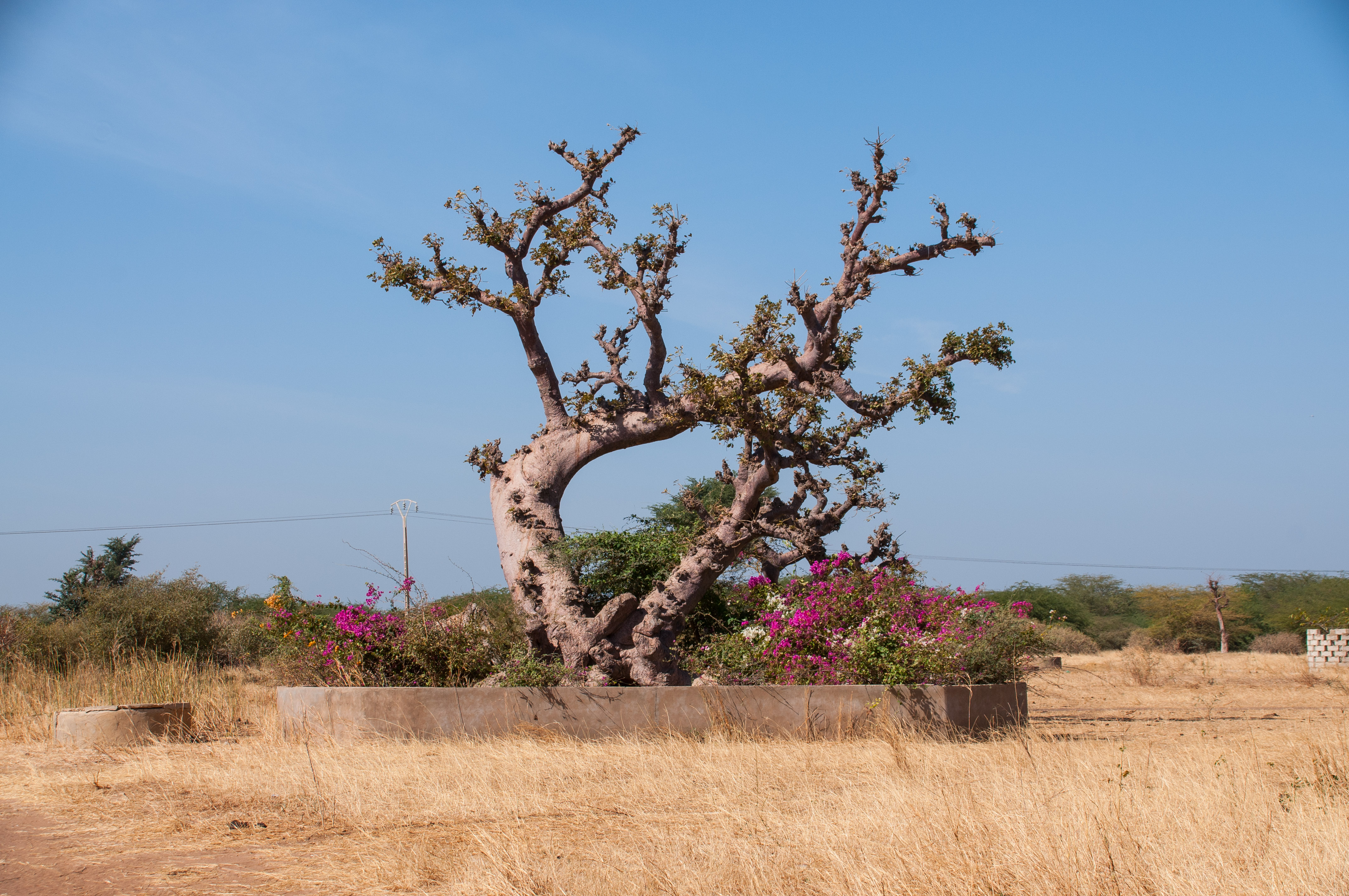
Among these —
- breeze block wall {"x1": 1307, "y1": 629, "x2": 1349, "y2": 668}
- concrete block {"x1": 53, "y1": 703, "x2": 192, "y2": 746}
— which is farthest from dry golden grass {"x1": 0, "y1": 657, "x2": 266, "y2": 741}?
breeze block wall {"x1": 1307, "y1": 629, "x2": 1349, "y2": 668}

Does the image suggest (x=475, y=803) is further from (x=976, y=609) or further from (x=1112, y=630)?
(x=1112, y=630)

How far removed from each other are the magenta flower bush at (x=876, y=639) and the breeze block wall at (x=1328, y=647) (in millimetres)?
17662

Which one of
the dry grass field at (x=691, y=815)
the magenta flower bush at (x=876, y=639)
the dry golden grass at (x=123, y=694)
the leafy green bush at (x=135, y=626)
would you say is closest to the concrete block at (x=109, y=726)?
the dry grass field at (x=691, y=815)

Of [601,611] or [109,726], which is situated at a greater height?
[601,611]

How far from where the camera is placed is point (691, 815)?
19.8 feet

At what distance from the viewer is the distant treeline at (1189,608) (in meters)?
41.7

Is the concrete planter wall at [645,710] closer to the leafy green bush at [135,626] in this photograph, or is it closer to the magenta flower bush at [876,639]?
the magenta flower bush at [876,639]

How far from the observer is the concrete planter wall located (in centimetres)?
993

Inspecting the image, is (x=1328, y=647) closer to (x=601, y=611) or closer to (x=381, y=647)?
(x=601, y=611)

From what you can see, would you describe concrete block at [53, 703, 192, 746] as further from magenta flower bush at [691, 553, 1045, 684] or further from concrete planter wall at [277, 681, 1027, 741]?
magenta flower bush at [691, 553, 1045, 684]

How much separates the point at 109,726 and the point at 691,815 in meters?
7.01

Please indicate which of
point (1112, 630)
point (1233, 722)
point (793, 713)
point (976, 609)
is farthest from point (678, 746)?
point (1112, 630)

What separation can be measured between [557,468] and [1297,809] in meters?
9.05

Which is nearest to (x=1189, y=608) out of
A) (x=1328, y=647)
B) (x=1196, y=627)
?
(x=1196, y=627)
